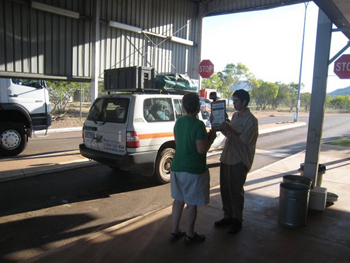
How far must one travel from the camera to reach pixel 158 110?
6.32 meters

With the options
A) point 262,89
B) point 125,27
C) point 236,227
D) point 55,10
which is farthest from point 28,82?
point 262,89

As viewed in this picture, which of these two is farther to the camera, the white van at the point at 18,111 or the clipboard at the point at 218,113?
the white van at the point at 18,111

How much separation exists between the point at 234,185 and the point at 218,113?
→ 98cm

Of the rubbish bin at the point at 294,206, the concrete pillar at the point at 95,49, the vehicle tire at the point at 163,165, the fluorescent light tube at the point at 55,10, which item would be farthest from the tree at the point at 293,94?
the rubbish bin at the point at 294,206

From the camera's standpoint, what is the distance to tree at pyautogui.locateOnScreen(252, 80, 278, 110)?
50.4m

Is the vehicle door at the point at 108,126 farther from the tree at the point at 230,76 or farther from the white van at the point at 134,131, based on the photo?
the tree at the point at 230,76

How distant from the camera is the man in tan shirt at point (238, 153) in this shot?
369cm

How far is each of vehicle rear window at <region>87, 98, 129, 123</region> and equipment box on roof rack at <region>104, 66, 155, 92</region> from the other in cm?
53

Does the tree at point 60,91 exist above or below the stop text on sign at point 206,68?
below

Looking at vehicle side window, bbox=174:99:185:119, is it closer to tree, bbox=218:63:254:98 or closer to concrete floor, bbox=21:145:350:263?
concrete floor, bbox=21:145:350:263

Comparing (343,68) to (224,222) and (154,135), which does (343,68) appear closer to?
(154,135)

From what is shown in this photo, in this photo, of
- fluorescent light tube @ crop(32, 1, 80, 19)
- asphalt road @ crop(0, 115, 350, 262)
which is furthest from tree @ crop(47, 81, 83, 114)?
asphalt road @ crop(0, 115, 350, 262)

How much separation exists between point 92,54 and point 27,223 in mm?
8179

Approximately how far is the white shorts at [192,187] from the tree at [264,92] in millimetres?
48197
